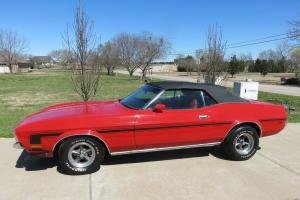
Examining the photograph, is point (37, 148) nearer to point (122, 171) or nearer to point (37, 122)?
point (37, 122)

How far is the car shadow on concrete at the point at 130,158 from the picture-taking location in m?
5.29

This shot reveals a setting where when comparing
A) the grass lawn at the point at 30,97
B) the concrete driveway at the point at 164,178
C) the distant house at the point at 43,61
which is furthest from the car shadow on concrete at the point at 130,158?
the distant house at the point at 43,61

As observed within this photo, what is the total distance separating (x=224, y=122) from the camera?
5.50 m

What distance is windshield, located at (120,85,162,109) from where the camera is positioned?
17.5 feet

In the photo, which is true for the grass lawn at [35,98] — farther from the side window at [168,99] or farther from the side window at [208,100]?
the side window at [208,100]

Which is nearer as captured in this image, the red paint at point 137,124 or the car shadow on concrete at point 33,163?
the red paint at point 137,124

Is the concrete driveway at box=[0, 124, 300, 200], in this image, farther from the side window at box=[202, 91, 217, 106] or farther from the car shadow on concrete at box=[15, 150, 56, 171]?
the side window at box=[202, 91, 217, 106]

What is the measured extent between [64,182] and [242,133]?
10.3ft

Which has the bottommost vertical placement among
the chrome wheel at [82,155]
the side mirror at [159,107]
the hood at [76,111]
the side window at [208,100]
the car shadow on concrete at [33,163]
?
the car shadow on concrete at [33,163]

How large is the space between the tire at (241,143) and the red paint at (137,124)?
14cm

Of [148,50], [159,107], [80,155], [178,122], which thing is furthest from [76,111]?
[148,50]

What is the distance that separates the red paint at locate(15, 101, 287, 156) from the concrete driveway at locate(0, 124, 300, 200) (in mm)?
390

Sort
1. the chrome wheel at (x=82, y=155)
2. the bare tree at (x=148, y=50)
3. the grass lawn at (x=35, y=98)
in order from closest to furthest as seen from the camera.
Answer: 1. the chrome wheel at (x=82, y=155)
2. the grass lawn at (x=35, y=98)
3. the bare tree at (x=148, y=50)

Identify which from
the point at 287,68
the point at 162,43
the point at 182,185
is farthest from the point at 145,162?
the point at 287,68
